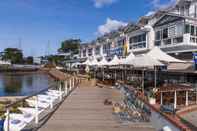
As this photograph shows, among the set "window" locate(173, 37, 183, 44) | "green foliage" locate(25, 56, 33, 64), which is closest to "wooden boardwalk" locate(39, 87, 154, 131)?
"window" locate(173, 37, 183, 44)

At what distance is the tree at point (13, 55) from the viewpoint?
462 ft

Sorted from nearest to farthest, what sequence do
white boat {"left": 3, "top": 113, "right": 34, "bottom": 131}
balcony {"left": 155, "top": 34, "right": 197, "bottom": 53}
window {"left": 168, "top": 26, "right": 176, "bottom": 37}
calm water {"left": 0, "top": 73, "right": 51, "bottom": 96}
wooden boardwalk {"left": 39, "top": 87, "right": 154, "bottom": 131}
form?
white boat {"left": 3, "top": 113, "right": 34, "bottom": 131} < wooden boardwalk {"left": 39, "top": 87, "right": 154, "bottom": 131} < balcony {"left": 155, "top": 34, "right": 197, "bottom": 53} < window {"left": 168, "top": 26, "right": 176, "bottom": 37} < calm water {"left": 0, "top": 73, "right": 51, "bottom": 96}

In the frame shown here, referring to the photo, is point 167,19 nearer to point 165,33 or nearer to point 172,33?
point 165,33

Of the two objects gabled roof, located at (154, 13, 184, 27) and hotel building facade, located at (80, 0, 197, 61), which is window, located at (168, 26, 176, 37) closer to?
hotel building facade, located at (80, 0, 197, 61)

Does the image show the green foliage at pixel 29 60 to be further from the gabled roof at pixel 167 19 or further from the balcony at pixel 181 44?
the balcony at pixel 181 44

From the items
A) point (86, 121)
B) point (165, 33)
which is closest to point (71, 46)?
point (165, 33)

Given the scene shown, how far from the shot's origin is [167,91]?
1509 centimetres

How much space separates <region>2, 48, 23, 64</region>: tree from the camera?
14075cm

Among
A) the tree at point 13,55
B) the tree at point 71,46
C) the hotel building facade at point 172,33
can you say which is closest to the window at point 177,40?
the hotel building facade at point 172,33

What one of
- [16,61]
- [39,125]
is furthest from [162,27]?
[16,61]

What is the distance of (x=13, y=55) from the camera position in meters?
142

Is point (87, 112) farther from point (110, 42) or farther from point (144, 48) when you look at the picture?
point (110, 42)

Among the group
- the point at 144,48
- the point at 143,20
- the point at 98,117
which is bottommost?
the point at 98,117

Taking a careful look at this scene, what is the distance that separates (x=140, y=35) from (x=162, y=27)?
356 inches
